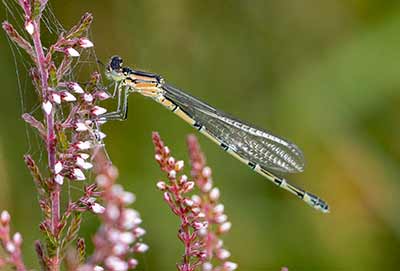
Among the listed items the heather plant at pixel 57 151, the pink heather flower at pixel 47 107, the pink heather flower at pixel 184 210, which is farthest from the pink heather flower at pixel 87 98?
the pink heather flower at pixel 184 210

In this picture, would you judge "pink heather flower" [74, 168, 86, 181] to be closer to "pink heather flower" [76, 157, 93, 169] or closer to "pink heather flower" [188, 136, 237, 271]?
"pink heather flower" [76, 157, 93, 169]

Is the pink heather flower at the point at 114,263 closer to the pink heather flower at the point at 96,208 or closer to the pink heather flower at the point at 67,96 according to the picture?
the pink heather flower at the point at 96,208

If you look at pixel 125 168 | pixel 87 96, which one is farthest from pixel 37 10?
pixel 125 168

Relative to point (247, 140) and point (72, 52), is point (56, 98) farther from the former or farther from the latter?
point (247, 140)

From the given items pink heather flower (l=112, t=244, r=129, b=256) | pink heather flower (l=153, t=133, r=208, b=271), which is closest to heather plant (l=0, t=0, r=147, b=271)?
pink heather flower (l=153, t=133, r=208, b=271)

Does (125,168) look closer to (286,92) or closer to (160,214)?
(160,214)

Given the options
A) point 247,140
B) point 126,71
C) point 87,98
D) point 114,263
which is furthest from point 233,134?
point 114,263

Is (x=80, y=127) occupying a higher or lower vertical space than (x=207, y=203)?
higher

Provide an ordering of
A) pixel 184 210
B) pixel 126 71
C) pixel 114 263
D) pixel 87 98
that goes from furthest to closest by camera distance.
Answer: pixel 126 71 < pixel 87 98 < pixel 184 210 < pixel 114 263
